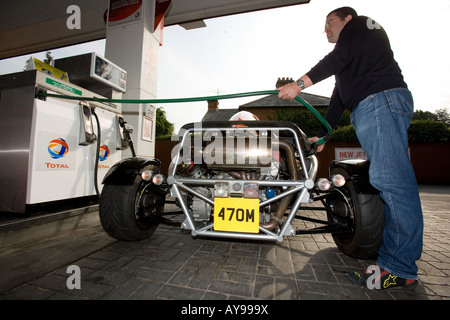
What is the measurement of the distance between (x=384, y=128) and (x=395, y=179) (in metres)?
0.38

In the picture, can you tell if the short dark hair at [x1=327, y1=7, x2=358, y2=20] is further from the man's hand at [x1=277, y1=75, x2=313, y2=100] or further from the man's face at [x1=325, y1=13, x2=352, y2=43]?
the man's hand at [x1=277, y1=75, x2=313, y2=100]

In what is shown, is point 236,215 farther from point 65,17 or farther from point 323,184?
point 65,17

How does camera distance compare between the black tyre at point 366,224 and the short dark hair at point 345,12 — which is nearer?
the black tyre at point 366,224

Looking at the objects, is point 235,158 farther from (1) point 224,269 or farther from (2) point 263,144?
(1) point 224,269

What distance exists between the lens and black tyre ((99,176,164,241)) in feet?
6.41

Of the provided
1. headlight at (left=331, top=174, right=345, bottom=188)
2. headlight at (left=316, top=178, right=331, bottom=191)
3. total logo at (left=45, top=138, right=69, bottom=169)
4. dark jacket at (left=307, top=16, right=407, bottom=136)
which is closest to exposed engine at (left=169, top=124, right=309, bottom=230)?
headlight at (left=316, top=178, right=331, bottom=191)

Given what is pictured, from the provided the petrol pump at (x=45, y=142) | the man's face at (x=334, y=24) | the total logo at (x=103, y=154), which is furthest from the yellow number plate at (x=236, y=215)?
the total logo at (x=103, y=154)

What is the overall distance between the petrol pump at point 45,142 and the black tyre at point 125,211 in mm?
1063

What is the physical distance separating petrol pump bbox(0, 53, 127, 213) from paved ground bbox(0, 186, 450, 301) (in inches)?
23.7

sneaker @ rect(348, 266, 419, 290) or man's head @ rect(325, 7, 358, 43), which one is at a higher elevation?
man's head @ rect(325, 7, 358, 43)

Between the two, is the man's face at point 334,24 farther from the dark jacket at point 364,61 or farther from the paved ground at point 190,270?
the paved ground at point 190,270

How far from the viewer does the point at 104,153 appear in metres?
3.33

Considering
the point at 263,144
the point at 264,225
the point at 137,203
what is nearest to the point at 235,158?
the point at 263,144

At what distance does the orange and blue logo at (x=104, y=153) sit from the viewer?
10.7 ft
